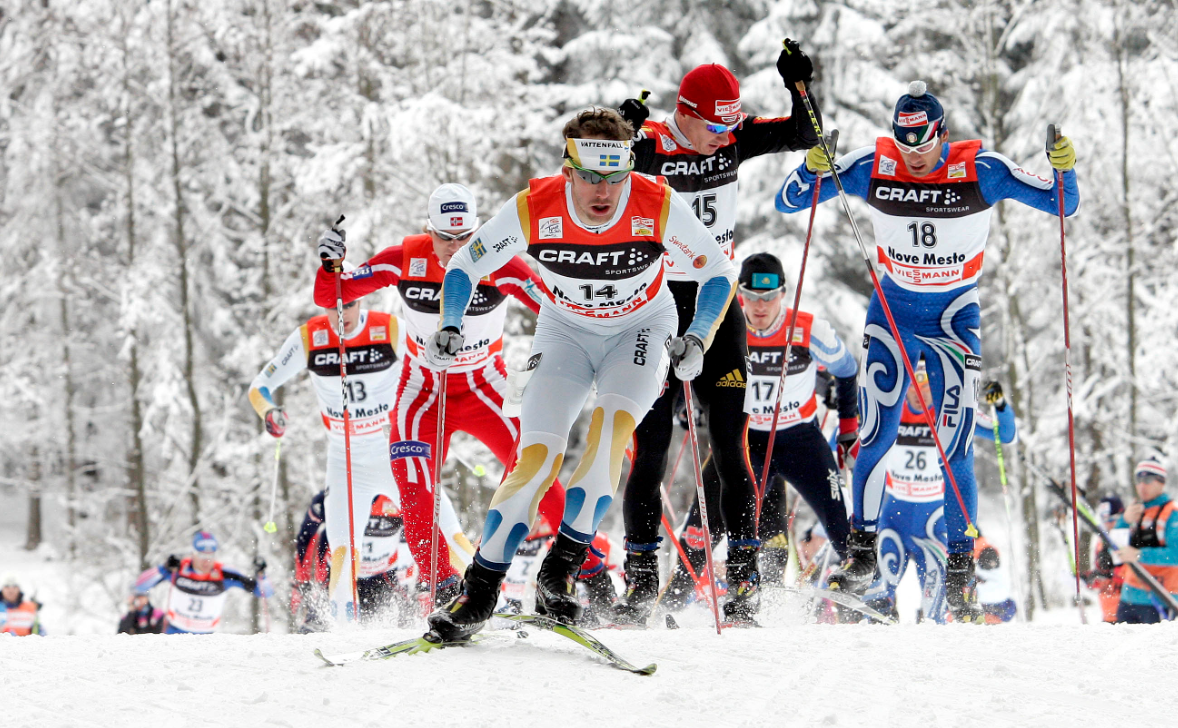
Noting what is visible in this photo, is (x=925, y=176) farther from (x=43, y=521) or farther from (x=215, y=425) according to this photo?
(x=43, y=521)

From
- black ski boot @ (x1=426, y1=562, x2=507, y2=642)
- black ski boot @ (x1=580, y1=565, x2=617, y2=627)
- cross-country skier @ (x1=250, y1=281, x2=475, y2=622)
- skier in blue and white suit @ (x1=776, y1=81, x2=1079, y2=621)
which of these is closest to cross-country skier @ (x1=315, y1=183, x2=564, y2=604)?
black ski boot @ (x1=580, y1=565, x2=617, y2=627)

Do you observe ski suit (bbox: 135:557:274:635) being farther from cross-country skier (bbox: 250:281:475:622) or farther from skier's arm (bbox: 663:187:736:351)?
skier's arm (bbox: 663:187:736:351)

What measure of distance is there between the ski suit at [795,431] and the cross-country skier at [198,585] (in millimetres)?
5582

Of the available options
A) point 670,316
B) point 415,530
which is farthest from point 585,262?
point 415,530

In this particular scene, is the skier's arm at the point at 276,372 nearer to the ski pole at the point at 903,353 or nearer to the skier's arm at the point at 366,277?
the skier's arm at the point at 366,277

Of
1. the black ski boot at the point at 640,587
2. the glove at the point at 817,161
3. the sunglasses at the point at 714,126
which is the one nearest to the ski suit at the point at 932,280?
the glove at the point at 817,161

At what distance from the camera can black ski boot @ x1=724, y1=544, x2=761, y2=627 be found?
5.00 m

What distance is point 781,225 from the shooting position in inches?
661

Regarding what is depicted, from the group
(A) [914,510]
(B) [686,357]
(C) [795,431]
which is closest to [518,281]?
(C) [795,431]

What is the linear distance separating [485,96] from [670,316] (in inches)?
563

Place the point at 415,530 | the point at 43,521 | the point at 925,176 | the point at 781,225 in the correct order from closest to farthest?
the point at 925,176
the point at 415,530
the point at 781,225
the point at 43,521

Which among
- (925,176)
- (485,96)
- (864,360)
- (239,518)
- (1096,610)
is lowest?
(1096,610)

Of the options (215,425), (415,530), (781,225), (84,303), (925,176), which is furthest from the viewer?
(84,303)

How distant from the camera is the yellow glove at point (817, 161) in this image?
5684mm
